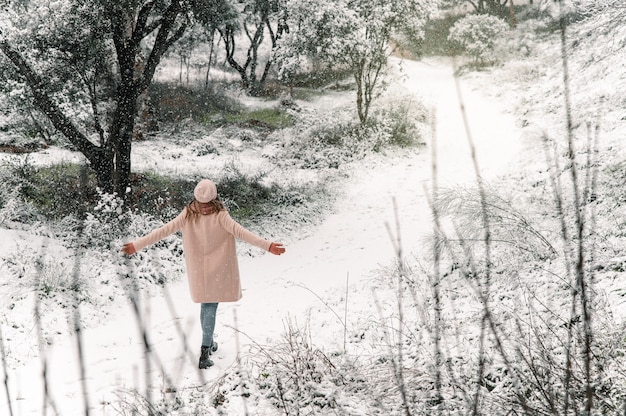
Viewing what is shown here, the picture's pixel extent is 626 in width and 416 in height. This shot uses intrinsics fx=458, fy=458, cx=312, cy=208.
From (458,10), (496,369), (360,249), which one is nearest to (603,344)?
(496,369)

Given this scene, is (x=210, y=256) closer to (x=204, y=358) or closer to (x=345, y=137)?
(x=204, y=358)

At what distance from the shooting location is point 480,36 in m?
20.4

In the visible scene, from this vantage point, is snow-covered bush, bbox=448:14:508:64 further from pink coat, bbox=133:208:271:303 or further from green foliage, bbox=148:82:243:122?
pink coat, bbox=133:208:271:303

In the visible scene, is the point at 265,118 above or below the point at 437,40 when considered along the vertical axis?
below

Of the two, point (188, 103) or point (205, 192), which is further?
point (188, 103)

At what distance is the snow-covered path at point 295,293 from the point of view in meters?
4.03

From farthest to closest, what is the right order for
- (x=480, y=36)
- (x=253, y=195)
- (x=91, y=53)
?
(x=480, y=36), (x=253, y=195), (x=91, y=53)

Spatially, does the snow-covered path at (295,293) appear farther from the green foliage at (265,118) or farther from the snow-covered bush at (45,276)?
the green foliage at (265,118)

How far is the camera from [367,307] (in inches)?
213

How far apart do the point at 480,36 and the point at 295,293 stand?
18.3 meters

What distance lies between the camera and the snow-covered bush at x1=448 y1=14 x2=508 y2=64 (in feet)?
66.1

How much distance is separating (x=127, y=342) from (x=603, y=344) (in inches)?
177

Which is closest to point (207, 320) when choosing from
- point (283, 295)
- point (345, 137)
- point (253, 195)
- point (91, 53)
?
point (283, 295)

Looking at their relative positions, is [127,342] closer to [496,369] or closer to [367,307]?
[367,307]
